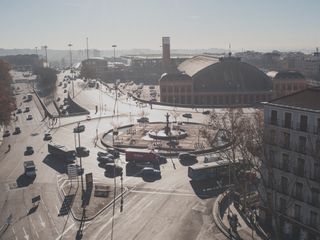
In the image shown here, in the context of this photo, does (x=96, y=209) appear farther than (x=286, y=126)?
Yes

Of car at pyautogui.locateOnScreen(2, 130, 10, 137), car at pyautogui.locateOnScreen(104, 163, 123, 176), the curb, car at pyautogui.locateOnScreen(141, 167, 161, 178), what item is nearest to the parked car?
car at pyautogui.locateOnScreen(104, 163, 123, 176)

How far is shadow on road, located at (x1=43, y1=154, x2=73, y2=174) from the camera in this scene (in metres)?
69.3

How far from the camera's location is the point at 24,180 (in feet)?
210

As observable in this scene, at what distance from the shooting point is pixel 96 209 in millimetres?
52125

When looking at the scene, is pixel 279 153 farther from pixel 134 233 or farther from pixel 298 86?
pixel 298 86

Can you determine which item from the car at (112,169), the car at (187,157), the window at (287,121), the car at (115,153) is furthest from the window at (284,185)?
the car at (115,153)

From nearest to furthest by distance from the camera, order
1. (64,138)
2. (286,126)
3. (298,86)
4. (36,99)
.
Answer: (286,126) → (64,138) → (298,86) → (36,99)

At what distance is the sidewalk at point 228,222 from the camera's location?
4484 centimetres

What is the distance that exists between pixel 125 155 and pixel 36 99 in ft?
332

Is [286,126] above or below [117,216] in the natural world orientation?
above

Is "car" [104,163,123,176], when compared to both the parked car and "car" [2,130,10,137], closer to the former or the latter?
the parked car

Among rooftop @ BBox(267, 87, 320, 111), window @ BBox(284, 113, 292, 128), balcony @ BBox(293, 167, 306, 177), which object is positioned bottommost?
balcony @ BBox(293, 167, 306, 177)

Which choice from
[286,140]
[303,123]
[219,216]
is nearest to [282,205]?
[286,140]

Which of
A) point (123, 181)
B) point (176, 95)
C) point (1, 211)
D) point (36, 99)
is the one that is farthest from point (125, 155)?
point (36, 99)
